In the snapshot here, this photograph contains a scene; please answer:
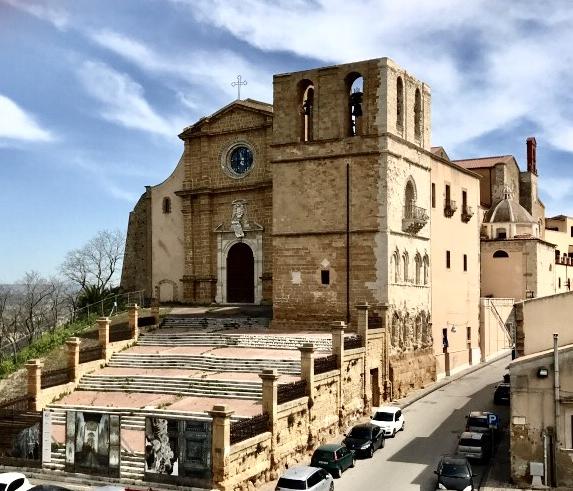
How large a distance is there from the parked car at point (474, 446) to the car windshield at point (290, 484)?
24.4 ft

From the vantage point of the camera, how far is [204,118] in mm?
41688

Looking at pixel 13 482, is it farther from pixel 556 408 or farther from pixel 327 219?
pixel 327 219

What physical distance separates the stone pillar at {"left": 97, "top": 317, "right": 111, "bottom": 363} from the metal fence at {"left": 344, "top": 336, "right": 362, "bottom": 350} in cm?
1042

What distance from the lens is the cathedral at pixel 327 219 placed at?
34406mm

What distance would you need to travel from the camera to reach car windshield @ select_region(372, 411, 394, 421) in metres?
28.5

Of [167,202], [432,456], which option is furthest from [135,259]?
[432,456]

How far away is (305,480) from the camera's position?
19.9 meters

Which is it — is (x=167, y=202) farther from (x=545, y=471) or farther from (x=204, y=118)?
(x=545, y=471)

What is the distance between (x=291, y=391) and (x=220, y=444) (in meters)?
5.22

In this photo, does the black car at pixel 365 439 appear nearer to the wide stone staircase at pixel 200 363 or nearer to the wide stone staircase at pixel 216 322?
the wide stone staircase at pixel 200 363

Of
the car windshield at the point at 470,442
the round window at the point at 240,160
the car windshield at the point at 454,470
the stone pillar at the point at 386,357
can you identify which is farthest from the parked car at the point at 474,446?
the round window at the point at 240,160

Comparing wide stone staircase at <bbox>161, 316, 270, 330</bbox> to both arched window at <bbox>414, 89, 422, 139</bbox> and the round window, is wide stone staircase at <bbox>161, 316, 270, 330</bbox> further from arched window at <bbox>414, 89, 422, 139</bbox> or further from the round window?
arched window at <bbox>414, 89, 422, 139</bbox>

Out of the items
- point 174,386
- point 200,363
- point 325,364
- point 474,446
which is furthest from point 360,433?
point 200,363

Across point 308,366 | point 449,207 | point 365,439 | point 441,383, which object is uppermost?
point 449,207
